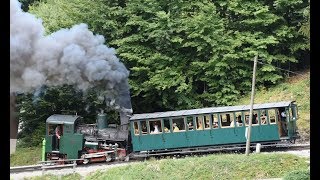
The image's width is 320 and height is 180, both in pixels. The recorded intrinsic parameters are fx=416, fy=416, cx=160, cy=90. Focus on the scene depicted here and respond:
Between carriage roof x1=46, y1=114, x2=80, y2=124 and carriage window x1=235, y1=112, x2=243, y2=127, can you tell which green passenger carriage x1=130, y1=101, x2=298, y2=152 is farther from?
carriage roof x1=46, y1=114, x2=80, y2=124

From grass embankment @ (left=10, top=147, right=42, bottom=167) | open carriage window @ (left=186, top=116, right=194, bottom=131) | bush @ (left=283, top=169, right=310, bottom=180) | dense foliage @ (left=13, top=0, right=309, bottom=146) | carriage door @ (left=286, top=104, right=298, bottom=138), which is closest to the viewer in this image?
bush @ (left=283, top=169, right=310, bottom=180)

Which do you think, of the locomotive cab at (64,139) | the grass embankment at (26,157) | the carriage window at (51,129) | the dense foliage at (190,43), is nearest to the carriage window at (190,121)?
the locomotive cab at (64,139)

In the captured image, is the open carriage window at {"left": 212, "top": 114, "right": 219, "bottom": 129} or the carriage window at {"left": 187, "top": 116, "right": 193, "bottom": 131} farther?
the carriage window at {"left": 187, "top": 116, "right": 193, "bottom": 131}

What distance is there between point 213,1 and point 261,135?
10799 mm

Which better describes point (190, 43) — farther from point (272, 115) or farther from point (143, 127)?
point (272, 115)

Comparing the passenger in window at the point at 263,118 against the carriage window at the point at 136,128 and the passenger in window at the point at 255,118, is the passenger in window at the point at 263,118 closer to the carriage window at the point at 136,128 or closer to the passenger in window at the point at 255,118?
the passenger in window at the point at 255,118

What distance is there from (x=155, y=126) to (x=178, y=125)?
0.91 meters

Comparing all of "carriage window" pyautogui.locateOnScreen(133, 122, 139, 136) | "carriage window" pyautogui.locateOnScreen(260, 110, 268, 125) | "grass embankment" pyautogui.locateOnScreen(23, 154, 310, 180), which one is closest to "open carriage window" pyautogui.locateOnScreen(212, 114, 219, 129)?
"carriage window" pyautogui.locateOnScreen(260, 110, 268, 125)

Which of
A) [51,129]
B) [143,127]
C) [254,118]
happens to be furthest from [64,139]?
[254,118]

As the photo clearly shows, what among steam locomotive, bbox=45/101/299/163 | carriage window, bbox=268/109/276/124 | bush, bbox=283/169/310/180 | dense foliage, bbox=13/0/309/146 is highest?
dense foliage, bbox=13/0/309/146

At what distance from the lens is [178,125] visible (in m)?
16.5

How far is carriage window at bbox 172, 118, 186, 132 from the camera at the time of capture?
1637 cm
